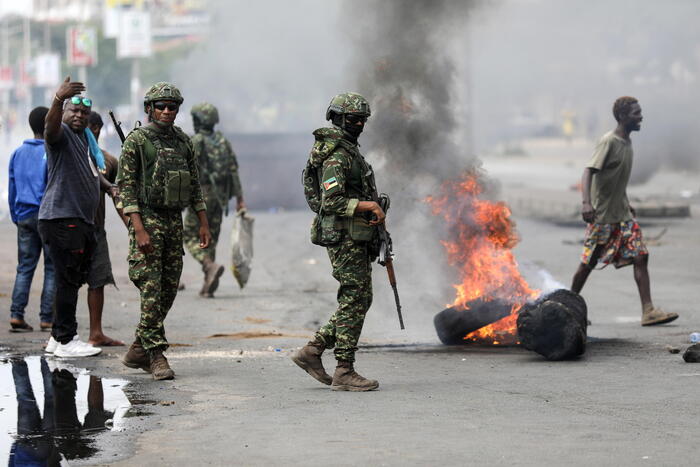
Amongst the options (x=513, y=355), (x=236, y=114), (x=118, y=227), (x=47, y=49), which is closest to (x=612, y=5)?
(x=236, y=114)

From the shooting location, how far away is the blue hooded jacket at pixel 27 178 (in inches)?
340

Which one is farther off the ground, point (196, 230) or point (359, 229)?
point (359, 229)

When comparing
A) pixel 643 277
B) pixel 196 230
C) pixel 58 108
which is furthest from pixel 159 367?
pixel 196 230

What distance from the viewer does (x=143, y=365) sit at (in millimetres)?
7078

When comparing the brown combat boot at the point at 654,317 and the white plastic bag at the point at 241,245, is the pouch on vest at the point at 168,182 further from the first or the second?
the white plastic bag at the point at 241,245

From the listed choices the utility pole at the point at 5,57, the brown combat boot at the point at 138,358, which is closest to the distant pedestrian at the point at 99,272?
the brown combat boot at the point at 138,358

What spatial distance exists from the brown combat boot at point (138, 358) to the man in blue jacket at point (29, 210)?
170cm

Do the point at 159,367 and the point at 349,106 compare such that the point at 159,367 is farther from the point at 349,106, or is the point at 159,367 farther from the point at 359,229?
the point at 349,106

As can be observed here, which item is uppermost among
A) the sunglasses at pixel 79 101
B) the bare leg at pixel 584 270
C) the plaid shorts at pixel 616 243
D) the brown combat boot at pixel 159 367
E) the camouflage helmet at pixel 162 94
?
the camouflage helmet at pixel 162 94

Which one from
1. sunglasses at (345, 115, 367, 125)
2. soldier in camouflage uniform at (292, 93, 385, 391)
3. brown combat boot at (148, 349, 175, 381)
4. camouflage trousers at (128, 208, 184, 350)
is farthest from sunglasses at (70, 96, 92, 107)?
sunglasses at (345, 115, 367, 125)

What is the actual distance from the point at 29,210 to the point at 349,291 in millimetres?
3357

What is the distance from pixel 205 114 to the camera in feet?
38.0

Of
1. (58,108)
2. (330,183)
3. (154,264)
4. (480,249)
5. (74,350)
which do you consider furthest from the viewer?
(480,249)

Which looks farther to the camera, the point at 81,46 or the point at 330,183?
the point at 81,46
